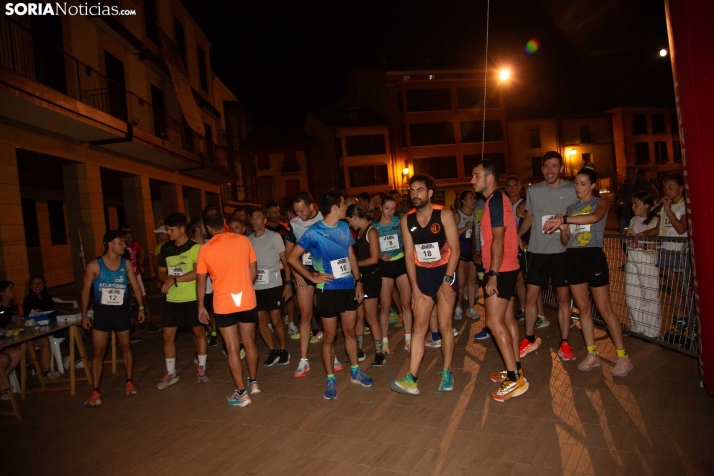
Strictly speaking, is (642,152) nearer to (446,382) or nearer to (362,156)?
(362,156)

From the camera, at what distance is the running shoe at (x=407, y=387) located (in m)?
4.82

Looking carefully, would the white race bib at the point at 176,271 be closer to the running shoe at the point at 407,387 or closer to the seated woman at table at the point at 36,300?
the running shoe at the point at 407,387

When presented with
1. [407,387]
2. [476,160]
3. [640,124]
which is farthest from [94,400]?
[640,124]

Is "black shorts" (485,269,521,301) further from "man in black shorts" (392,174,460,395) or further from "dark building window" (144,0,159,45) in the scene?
"dark building window" (144,0,159,45)

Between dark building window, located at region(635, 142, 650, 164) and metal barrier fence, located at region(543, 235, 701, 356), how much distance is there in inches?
1920

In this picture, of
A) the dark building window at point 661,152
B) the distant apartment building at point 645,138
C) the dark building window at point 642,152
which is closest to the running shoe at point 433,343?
the distant apartment building at point 645,138

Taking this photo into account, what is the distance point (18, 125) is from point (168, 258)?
768cm

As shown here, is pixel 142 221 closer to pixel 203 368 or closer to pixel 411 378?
pixel 203 368

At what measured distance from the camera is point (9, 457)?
4.44 meters

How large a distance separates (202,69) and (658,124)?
4685 cm

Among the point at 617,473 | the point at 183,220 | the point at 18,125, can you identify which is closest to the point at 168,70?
the point at 18,125

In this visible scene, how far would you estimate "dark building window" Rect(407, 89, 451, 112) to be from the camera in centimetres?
4144

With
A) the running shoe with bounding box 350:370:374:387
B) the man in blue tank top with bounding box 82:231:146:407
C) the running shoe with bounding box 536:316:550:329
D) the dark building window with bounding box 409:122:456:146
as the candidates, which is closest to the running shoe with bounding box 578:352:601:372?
the running shoe with bounding box 536:316:550:329

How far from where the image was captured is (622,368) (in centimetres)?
473
